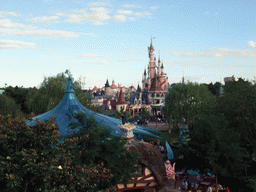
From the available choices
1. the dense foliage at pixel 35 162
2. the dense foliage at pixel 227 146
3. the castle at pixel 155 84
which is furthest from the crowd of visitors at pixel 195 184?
the castle at pixel 155 84

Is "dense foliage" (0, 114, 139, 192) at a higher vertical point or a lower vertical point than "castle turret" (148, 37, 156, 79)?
lower

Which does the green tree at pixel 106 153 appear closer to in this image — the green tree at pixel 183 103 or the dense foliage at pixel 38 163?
the dense foliage at pixel 38 163

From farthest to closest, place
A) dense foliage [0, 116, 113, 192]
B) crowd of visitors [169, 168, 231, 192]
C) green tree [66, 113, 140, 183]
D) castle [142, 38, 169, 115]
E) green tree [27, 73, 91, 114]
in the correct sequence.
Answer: castle [142, 38, 169, 115] < green tree [27, 73, 91, 114] < crowd of visitors [169, 168, 231, 192] < green tree [66, 113, 140, 183] < dense foliage [0, 116, 113, 192]

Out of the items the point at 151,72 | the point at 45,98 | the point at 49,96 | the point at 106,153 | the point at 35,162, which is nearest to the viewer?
the point at 35,162

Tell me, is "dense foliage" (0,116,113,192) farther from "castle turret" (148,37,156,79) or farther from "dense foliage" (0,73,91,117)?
"castle turret" (148,37,156,79)

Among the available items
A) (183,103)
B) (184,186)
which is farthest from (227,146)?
(183,103)

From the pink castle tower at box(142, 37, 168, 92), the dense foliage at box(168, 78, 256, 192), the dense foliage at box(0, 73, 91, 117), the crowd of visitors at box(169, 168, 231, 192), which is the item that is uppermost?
the pink castle tower at box(142, 37, 168, 92)

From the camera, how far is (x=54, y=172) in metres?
9.43

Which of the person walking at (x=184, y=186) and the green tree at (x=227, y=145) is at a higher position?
the green tree at (x=227, y=145)

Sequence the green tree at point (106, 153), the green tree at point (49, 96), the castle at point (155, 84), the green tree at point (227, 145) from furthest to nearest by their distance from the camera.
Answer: the castle at point (155, 84), the green tree at point (49, 96), the green tree at point (227, 145), the green tree at point (106, 153)

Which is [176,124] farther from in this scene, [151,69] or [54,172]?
[151,69]

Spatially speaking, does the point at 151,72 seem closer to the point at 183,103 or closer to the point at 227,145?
the point at 183,103

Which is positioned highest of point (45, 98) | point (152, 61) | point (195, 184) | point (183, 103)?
point (152, 61)

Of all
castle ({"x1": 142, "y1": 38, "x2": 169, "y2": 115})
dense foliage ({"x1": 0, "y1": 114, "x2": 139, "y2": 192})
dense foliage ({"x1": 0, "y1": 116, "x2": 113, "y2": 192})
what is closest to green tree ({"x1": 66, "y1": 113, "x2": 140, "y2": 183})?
dense foliage ({"x1": 0, "y1": 114, "x2": 139, "y2": 192})
